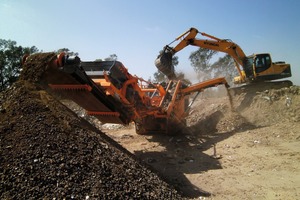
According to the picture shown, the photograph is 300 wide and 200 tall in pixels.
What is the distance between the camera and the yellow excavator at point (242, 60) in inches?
455

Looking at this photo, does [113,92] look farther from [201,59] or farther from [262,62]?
[201,59]

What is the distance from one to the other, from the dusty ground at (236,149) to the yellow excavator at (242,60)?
4.24 feet

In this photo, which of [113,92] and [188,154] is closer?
[113,92]

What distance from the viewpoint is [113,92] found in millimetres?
6738

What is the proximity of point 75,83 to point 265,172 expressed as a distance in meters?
4.93

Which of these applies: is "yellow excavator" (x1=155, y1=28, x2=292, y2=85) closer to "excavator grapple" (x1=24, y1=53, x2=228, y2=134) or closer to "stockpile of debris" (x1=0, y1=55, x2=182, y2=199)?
"excavator grapple" (x1=24, y1=53, x2=228, y2=134)

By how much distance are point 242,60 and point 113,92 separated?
905 centimetres

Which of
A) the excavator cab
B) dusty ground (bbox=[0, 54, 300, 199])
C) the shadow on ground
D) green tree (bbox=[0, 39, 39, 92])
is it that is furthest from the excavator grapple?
green tree (bbox=[0, 39, 39, 92])

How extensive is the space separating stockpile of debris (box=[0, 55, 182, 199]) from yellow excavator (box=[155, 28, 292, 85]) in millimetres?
7129

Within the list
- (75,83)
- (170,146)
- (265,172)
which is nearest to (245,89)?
(170,146)

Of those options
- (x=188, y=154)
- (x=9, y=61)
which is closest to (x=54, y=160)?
(x=188, y=154)

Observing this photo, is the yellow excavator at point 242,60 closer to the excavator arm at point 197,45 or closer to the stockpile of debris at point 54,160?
the excavator arm at point 197,45

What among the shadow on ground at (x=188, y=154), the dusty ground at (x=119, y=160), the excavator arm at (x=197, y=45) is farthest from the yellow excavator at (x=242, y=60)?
the dusty ground at (x=119, y=160)

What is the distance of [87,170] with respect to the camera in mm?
3703
